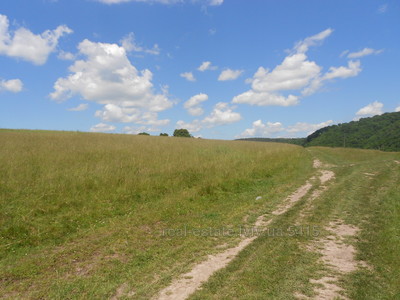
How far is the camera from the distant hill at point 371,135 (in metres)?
82.8

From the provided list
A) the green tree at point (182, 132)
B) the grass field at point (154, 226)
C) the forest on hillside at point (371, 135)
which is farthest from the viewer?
the green tree at point (182, 132)

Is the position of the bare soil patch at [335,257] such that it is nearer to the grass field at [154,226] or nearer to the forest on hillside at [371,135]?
the grass field at [154,226]

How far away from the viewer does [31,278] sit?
12.7 feet

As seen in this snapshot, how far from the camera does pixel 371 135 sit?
103688mm

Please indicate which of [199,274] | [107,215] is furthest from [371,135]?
[199,274]

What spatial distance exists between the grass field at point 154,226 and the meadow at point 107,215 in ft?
0.09

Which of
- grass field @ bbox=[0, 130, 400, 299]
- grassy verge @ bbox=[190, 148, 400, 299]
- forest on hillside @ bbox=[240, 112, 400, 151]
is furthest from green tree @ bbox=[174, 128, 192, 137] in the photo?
grassy verge @ bbox=[190, 148, 400, 299]

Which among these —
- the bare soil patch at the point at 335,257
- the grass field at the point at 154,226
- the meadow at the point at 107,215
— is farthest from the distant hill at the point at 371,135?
the bare soil patch at the point at 335,257

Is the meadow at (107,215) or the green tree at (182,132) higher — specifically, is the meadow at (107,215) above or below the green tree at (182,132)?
below

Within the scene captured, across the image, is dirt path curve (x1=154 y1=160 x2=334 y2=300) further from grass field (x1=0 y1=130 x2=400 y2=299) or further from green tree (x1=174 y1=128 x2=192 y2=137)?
green tree (x1=174 y1=128 x2=192 y2=137)

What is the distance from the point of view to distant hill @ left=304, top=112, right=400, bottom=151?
272ft

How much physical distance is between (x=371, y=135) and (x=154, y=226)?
12523cm

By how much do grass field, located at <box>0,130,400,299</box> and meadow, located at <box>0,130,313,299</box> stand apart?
0.03 meters

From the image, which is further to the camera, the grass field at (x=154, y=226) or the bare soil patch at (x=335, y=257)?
the grass field at (x=154, y=226)
